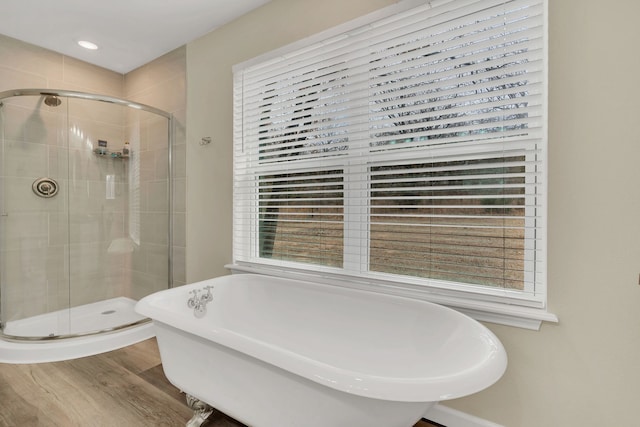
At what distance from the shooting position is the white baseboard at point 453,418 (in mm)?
1544

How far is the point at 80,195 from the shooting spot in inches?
106

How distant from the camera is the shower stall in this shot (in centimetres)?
254

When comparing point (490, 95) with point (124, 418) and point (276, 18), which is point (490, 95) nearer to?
point (276, 18)

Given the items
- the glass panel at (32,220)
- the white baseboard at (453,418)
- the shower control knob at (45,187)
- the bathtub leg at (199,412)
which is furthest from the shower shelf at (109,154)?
the white baseboard at (453,418)

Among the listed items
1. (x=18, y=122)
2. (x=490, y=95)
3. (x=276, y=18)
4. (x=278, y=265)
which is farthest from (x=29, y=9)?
(x=490, y=95)

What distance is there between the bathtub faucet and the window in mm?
530

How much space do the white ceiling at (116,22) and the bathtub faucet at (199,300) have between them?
6.53 ft

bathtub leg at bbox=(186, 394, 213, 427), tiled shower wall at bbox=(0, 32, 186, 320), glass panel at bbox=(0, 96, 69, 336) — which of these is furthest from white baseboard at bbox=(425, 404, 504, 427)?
glass panel at bbox=(0, 96, 69, 336)

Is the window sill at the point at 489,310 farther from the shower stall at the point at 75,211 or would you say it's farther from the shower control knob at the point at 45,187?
the shower control knob at the point at 45,187

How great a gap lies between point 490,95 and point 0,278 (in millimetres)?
3618

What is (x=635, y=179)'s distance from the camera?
1235 mm

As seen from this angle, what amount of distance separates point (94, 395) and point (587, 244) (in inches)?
103

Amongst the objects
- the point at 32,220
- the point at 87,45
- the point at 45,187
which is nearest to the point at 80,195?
the point at 45,187

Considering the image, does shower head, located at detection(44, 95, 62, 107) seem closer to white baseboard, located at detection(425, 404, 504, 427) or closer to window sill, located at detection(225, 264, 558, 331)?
window sill, located at detection(225, 264, 558, 331)
